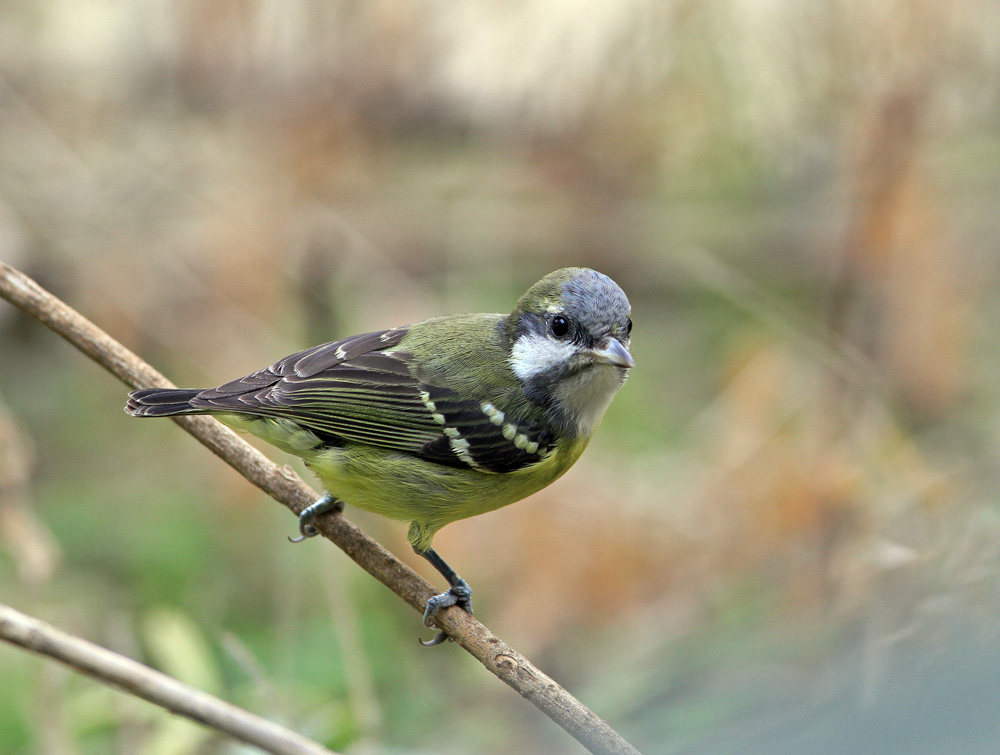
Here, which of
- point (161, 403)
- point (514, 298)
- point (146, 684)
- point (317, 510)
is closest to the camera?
point (146, 684)

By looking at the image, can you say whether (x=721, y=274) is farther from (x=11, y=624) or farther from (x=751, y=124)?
(x=11, y=624)

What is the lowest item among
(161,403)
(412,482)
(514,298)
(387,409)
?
(161,403)

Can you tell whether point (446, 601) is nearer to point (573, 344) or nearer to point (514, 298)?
point (573, 344)

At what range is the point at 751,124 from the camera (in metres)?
6.39

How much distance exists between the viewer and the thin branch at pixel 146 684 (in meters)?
1.60

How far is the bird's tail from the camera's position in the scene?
2.74 m

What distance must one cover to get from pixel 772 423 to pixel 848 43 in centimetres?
237

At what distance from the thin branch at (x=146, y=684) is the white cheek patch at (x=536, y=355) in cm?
164

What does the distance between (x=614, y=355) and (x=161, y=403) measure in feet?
4.26

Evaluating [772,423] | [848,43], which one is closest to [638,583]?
[772,423]

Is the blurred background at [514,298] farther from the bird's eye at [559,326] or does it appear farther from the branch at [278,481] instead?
the bird's eye at [559,326]

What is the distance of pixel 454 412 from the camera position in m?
3.16

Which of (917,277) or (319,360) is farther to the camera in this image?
(917,277)

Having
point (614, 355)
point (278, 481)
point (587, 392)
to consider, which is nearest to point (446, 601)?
point (278, 481)
